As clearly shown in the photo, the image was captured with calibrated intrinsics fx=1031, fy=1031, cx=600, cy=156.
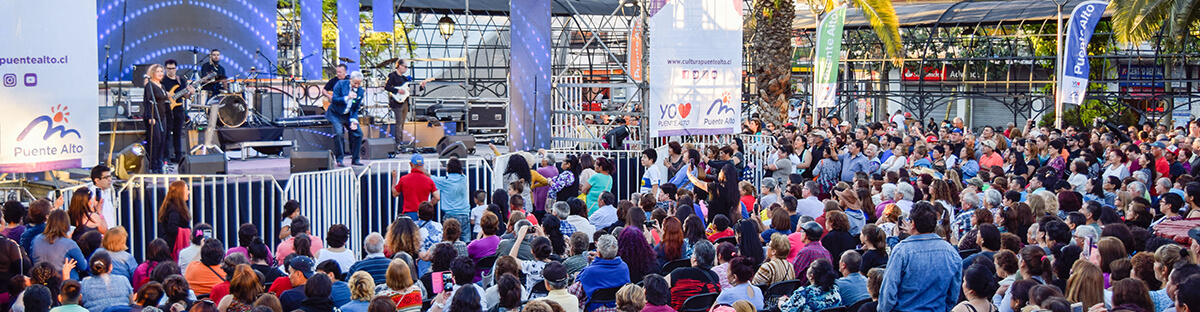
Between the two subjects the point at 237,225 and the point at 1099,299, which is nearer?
the point at 1099,299

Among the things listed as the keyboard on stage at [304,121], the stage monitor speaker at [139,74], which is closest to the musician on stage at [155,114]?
the keyboard on stage at [304,121]

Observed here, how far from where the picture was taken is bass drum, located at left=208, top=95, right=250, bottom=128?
13938mm

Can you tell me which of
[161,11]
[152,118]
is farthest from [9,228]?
[161,11]

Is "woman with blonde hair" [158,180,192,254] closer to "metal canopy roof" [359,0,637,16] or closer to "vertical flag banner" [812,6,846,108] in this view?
"vertical flag banner" [812,6,846,108]

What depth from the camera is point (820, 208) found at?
9.28 m

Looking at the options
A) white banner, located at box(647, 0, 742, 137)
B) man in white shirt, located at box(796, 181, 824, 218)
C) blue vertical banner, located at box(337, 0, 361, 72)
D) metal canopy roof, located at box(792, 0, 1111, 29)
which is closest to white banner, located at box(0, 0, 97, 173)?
man in white shirt, located at box(796, 181, 824, 218)

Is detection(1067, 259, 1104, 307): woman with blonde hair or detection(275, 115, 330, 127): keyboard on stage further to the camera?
detection(275, 115, 330, 127): keyboard on stage

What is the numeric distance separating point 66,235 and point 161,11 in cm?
Answer: 1056

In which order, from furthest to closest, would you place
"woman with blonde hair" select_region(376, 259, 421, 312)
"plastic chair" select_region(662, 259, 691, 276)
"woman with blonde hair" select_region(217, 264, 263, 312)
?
1. "plastic chair" select_region(662, 259, 691, 276)
2. "woman with blonde hair" select_region(376, 259, 421, 312)
3. "woman with blonde hair" select_region(217, 264, 263, 312)

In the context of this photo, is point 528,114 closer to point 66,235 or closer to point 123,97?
point 123,97

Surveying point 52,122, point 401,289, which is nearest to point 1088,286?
point 401,289

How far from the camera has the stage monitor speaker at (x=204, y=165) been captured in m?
10.5

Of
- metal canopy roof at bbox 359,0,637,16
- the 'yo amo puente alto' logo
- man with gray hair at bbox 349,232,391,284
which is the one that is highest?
metal canopy roof at bbox 359,0,637,16

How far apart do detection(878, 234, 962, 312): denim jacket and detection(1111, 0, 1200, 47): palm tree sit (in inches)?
664
